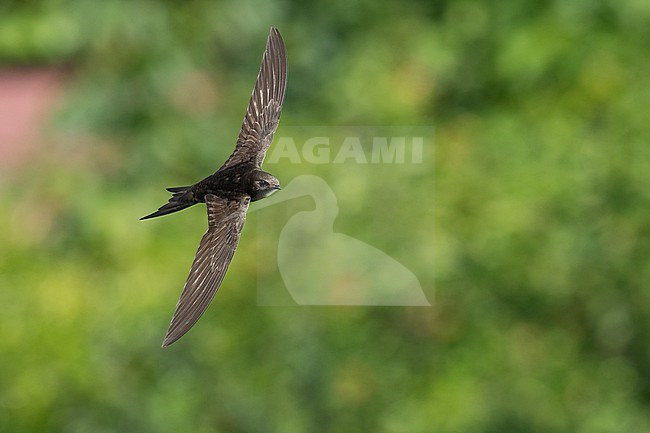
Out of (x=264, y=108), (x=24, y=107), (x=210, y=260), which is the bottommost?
(x=210, y=260)

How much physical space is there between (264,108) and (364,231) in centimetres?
221

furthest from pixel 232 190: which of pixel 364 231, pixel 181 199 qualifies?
pixel 364 231

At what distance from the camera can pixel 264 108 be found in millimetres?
800

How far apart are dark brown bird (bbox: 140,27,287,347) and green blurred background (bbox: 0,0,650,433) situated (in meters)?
1.67

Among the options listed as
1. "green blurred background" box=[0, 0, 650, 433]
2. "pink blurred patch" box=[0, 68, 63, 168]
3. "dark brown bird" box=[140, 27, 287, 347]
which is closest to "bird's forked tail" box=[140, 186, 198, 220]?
"dark brown bird" box=[140, 27, 287, 347]

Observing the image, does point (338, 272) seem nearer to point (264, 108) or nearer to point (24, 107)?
point (264, 108)

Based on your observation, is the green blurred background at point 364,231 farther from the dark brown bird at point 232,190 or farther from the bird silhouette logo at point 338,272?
the dark brown bird at point 232,190

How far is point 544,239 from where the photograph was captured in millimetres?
3234

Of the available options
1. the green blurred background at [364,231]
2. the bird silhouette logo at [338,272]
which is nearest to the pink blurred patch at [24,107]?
the green blurred background at [364,231]

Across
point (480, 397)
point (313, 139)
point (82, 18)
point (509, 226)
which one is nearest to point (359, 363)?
point (480, 397)

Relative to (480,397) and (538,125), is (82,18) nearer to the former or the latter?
(538,125)

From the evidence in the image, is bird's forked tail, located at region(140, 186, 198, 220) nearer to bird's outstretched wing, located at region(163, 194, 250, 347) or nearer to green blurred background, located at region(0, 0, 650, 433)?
bird's outstretched wing, located at region(163, 194, 250, 347)

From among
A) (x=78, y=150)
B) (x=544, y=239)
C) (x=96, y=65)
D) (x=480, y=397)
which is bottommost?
(x=480, y=397)

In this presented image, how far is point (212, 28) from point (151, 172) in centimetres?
83
